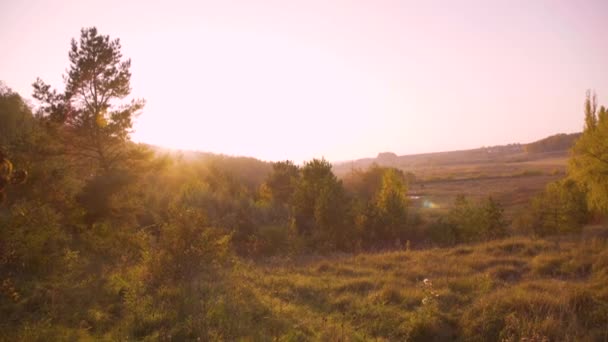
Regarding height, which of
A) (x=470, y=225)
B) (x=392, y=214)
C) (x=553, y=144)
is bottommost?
(x=470, y=225)

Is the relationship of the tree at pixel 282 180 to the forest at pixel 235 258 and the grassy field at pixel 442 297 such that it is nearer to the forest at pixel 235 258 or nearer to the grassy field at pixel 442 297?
the forest at pixel 235 258

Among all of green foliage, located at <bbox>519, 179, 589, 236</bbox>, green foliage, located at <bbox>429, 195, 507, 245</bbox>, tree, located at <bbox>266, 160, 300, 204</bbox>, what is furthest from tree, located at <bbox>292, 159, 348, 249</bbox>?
green foliage, located at <bbox>519, 179, 589, 236</bbox>

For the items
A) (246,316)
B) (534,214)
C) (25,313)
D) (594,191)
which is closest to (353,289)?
(246,316)

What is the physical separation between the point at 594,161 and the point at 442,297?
19.2m

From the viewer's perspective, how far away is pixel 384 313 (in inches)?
302

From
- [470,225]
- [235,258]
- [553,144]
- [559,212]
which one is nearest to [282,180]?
[470,225]

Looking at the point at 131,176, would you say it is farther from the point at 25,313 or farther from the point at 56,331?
the point at 56,331

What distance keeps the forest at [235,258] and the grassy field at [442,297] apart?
5 centimetres

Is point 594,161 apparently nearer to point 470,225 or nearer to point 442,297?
point 470,225

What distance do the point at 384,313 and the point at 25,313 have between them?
763 centimetres

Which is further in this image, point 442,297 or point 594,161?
point 594,161

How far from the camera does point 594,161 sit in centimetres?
2041

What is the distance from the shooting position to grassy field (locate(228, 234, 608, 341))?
6.39 metres

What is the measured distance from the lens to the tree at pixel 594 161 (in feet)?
65.7
